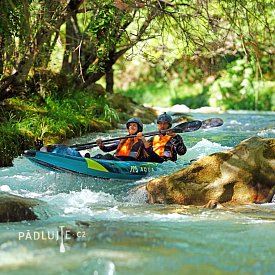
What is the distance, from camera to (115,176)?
650 cm

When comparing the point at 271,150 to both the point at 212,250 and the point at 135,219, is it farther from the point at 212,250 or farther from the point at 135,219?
the point at 212,250

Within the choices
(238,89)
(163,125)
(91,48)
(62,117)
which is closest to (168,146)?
(163,125)

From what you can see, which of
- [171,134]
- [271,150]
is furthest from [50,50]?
[271,150]

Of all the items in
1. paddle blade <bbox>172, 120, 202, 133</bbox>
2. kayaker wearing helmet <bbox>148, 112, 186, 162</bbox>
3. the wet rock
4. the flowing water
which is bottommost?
the flowing water

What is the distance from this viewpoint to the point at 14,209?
4258 mm

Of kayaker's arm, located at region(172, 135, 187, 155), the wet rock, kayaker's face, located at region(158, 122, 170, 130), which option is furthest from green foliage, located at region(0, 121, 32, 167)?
the wet rock

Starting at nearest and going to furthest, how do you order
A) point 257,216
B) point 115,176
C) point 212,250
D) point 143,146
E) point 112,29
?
point 212,250 < point 257,216 < point 115,176 < point 143,146 < point 112,29

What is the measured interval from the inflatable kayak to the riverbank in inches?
48.3

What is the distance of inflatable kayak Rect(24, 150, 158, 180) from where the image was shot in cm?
603

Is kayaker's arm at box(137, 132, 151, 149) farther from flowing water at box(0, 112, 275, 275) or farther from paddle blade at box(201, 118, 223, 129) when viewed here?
paddle blade at box(201, 118, 223, 129)

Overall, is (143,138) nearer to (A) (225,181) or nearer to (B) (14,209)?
(A) (225,181)

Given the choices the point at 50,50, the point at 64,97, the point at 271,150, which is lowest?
the point at 271,150

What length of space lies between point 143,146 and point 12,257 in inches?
151

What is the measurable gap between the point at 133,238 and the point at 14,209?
3.55 feet
